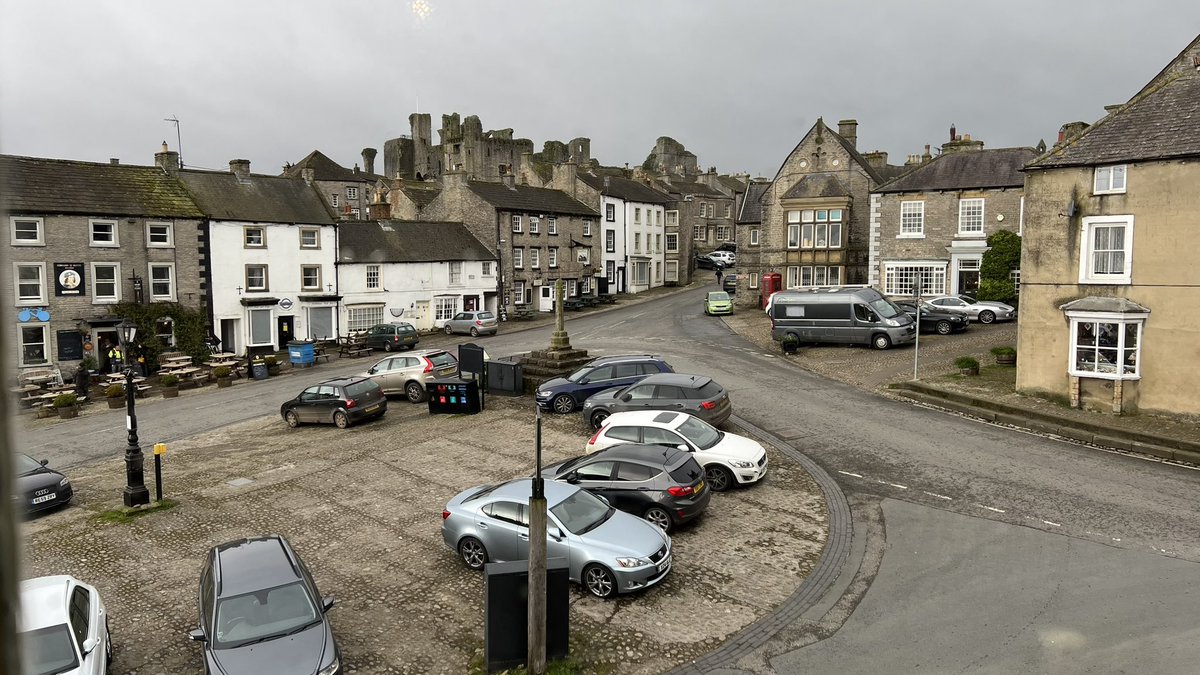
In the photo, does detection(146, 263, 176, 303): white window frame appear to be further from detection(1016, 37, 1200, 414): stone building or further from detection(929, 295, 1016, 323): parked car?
detection(1016, 37, 1200, 414): stone building

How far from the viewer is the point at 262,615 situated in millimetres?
10891

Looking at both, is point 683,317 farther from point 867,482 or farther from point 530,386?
point 867,482

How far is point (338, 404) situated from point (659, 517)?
13.9 m

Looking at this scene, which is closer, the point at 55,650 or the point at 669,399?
the point at 55,650

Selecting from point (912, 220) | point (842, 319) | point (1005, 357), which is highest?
point (912, 220)

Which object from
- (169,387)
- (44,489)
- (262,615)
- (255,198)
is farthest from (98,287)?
(262,615)

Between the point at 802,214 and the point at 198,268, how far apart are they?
110 feet

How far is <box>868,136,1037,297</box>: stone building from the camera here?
42.1 m

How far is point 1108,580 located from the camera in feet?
42.7

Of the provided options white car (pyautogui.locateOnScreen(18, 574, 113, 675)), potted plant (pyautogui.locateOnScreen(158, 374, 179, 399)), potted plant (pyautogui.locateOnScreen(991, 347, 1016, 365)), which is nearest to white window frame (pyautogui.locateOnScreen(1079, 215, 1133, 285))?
potted plant (pyautogui.locateOnScreen(991, 347, 1016, 365))

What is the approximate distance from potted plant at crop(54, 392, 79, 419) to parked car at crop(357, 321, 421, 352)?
48.2ft

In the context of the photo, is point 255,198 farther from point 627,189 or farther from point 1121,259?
point 1121,259

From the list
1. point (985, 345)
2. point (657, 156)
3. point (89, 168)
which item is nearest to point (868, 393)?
point (985, 345)

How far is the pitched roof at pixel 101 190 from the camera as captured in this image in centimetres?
3625
